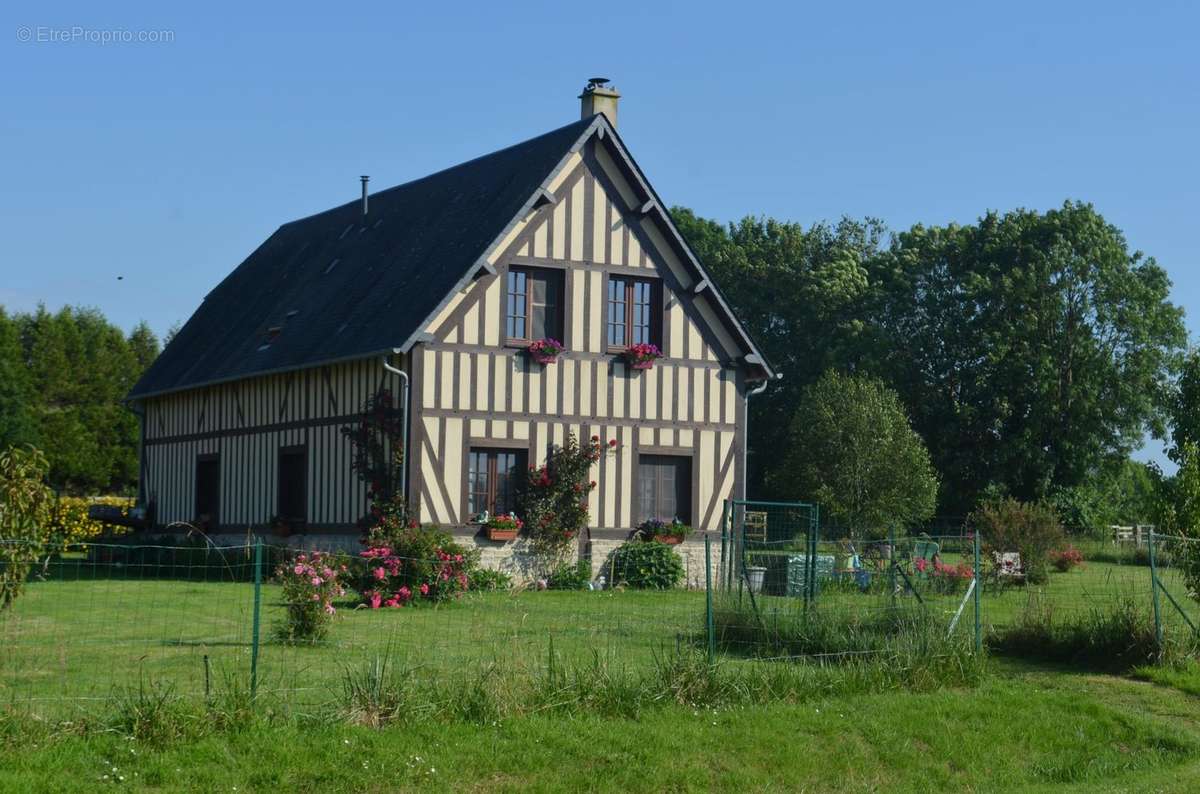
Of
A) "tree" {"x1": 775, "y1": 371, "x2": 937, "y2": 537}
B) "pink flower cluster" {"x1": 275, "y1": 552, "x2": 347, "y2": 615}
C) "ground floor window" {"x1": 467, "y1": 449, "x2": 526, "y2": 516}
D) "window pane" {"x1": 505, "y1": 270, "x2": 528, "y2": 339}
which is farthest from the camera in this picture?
"tree" {"x1": 775, "y1": 371, "x2": 937, "y2": 537}

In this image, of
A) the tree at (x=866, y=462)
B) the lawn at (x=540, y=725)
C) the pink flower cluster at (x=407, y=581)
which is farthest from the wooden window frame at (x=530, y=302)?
A: the tree at (x=866, y=462)

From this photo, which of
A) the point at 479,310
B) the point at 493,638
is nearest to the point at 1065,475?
the point at 479,310

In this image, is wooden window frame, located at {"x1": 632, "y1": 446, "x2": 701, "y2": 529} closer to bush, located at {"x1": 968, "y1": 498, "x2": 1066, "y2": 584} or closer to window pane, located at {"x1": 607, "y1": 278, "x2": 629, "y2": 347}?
window pane, located at {"x1": 607, "y1": 278, "x2": 629, "y2": 347}

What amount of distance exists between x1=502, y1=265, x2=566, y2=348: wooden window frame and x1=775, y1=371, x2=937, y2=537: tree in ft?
62.5

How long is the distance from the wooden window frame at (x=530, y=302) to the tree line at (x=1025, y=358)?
20.3 m

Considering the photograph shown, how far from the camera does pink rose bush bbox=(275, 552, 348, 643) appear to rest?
14.6 meters

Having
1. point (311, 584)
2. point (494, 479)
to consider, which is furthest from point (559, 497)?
point (311, 584)

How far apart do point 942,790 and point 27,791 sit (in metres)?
6.75

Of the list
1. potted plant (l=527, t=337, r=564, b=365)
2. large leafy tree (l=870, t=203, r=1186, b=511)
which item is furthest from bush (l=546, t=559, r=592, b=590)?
large leafy tree (l=870, t=203, r=1186, b=511)

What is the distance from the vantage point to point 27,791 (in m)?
9.04

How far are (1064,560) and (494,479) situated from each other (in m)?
11.6

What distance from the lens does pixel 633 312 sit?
25.8 meters

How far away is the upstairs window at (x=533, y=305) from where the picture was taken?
24562 millimetres

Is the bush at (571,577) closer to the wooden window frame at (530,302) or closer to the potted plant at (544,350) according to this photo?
the potted plant at (544,350)
